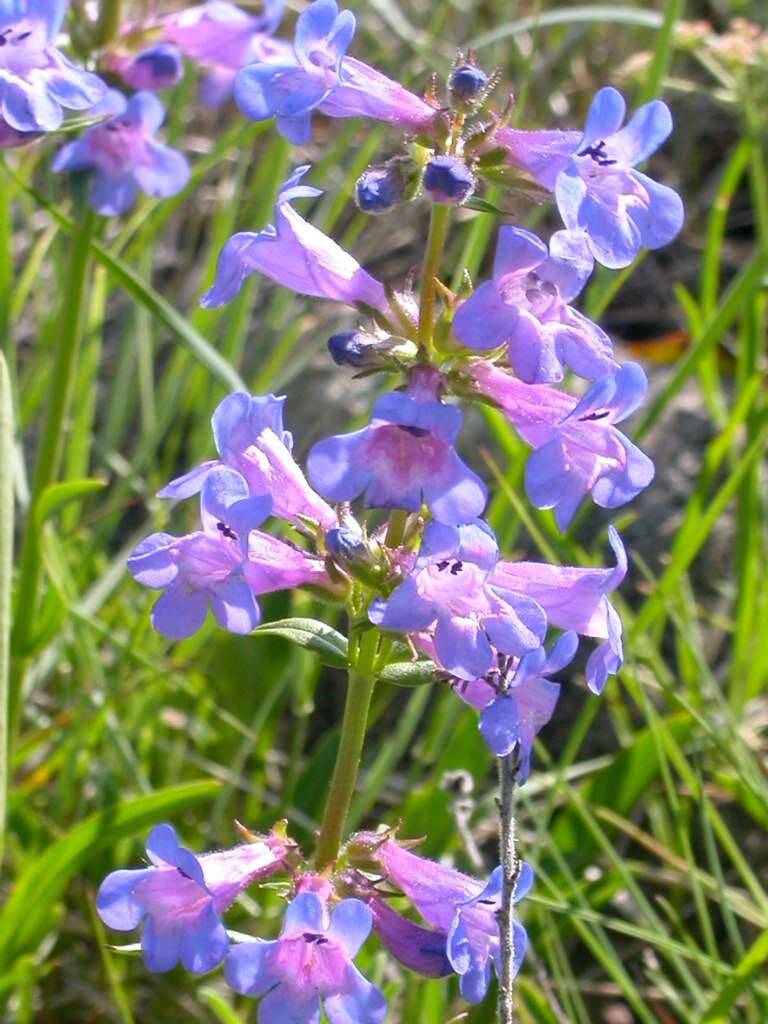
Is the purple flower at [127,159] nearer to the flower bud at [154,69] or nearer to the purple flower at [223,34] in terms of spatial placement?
the flower bud at [154,69]

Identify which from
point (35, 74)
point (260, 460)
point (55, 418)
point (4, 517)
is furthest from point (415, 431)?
point (55, 418)

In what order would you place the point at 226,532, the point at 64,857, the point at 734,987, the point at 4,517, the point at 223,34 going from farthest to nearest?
1. the point at 223,34
2. the point at 64,857
3. the point at 4,517
4. the point at 734,987
5. the point at 226,532

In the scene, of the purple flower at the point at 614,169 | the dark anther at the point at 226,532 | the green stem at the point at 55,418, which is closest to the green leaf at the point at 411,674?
the dark anther at the point at 226,532

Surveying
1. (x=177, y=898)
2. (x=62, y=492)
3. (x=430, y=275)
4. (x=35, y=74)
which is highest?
(x=430, y=275)

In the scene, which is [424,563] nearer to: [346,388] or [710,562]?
[710,562]

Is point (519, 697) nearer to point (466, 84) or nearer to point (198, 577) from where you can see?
point (198, 577)

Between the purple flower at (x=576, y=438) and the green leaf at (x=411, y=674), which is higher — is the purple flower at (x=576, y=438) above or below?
above
